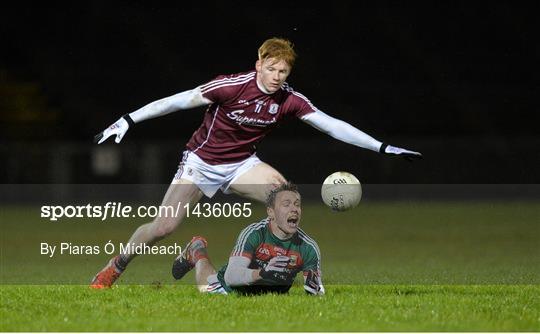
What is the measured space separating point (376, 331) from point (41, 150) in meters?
19.6

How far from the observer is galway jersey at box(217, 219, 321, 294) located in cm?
883

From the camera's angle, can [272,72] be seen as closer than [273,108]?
Yes

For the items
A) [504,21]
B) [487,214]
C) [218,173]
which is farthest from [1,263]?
[504,21]

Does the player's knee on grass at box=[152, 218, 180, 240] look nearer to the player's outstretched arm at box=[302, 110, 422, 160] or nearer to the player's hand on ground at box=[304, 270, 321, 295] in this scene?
the player's hand on ground at box=[304, 270, 321, 295]

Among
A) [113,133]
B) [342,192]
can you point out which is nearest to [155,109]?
[113,133]

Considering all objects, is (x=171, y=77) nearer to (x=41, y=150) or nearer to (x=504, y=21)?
(x=41, y=150)

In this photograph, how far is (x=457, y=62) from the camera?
1178 inches

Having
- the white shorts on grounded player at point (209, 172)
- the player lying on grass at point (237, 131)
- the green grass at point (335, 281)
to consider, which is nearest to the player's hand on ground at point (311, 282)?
the green grass at point (335, 281)

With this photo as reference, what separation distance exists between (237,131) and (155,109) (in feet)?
2.78

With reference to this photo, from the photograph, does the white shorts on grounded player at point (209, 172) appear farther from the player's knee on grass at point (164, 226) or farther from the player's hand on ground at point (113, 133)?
the player's hand on ground at point (113, 133)

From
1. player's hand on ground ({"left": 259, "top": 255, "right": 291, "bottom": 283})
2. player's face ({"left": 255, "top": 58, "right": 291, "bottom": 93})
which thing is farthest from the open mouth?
player's face ({"left": 255, "top": 58, "right": 291, "bottom": 93})

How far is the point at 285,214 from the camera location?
891cm

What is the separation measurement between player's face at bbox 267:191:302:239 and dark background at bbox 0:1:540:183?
16.2 meters

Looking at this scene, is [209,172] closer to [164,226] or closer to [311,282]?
[164,226]
